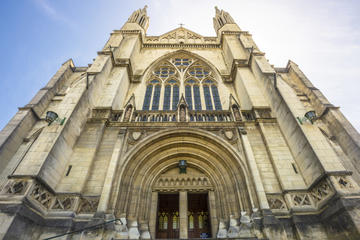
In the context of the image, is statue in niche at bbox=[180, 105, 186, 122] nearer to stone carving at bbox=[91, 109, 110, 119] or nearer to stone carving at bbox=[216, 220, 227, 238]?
stone carving at bbox=[91, 109, 110, 119]

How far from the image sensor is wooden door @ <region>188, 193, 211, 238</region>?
25.7ft

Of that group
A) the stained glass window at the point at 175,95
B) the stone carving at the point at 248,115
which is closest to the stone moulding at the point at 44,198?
the stained glass window at the point at 175,95

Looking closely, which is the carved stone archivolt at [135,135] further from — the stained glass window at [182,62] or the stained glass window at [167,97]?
the stained glass window at [182,62]

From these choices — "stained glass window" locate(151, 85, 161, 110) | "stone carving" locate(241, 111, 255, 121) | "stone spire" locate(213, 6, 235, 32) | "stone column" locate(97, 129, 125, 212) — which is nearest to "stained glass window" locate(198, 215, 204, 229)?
"stone column" locate(97, 129, 125, 212)

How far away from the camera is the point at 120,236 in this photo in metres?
6.04

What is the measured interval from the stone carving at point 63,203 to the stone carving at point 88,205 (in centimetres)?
30

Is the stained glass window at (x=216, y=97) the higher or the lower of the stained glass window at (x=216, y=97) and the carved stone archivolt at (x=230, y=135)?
the higher

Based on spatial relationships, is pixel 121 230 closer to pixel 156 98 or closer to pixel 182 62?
pixel 156 98

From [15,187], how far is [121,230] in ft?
11.4

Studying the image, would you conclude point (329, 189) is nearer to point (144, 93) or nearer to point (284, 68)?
point (144, 93)

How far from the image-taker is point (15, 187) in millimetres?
5391

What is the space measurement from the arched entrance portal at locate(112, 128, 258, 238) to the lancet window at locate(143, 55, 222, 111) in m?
3.84

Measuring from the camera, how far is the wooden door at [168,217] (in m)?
7.96

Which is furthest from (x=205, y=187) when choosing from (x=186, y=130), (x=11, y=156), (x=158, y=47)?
(x=158, y=47)
